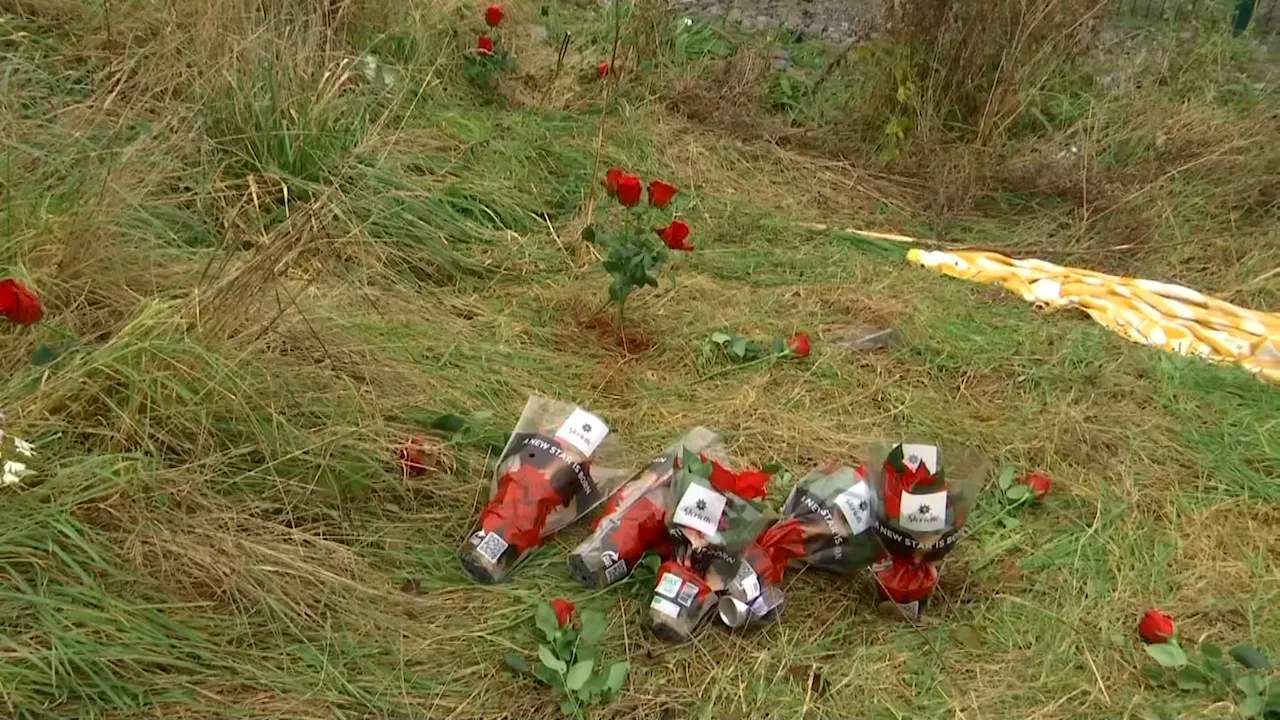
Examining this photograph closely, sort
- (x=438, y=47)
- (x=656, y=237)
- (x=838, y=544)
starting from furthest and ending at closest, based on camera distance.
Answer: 1. (x=438, y=47)
2. (x=656, y=237)
3. (x=838, y=544)

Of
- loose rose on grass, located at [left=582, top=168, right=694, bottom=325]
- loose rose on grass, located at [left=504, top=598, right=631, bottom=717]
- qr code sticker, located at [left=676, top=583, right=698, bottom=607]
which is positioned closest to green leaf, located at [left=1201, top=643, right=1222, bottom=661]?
qr code sticker, located at [left=676, top=583, right=698, bottom=607]

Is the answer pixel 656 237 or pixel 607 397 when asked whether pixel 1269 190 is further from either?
pixel 607 397

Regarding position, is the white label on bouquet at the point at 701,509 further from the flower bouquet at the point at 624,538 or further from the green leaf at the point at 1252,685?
the green leaf at the point at 1252,685

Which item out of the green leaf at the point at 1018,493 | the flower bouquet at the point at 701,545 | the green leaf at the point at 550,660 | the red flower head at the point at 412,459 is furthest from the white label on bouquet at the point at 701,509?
the green leaf at the point at 1018,493

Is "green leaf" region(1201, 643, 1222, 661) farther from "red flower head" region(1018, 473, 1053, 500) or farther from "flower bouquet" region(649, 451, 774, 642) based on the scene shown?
"flower bouquet" region(649, 451, 774, 642)

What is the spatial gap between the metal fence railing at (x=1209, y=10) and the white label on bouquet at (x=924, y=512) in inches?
159

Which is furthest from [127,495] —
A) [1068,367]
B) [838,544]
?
[1068,367]

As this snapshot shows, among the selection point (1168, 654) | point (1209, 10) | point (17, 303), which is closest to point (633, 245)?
point (17, 303)

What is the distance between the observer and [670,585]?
1968 millimetres

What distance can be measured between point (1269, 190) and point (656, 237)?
2.38 m

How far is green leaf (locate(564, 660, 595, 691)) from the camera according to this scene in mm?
1841

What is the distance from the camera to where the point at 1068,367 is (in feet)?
9.67

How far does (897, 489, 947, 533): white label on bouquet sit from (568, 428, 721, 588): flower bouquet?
1.47ft

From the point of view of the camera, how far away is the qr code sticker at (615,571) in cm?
206
